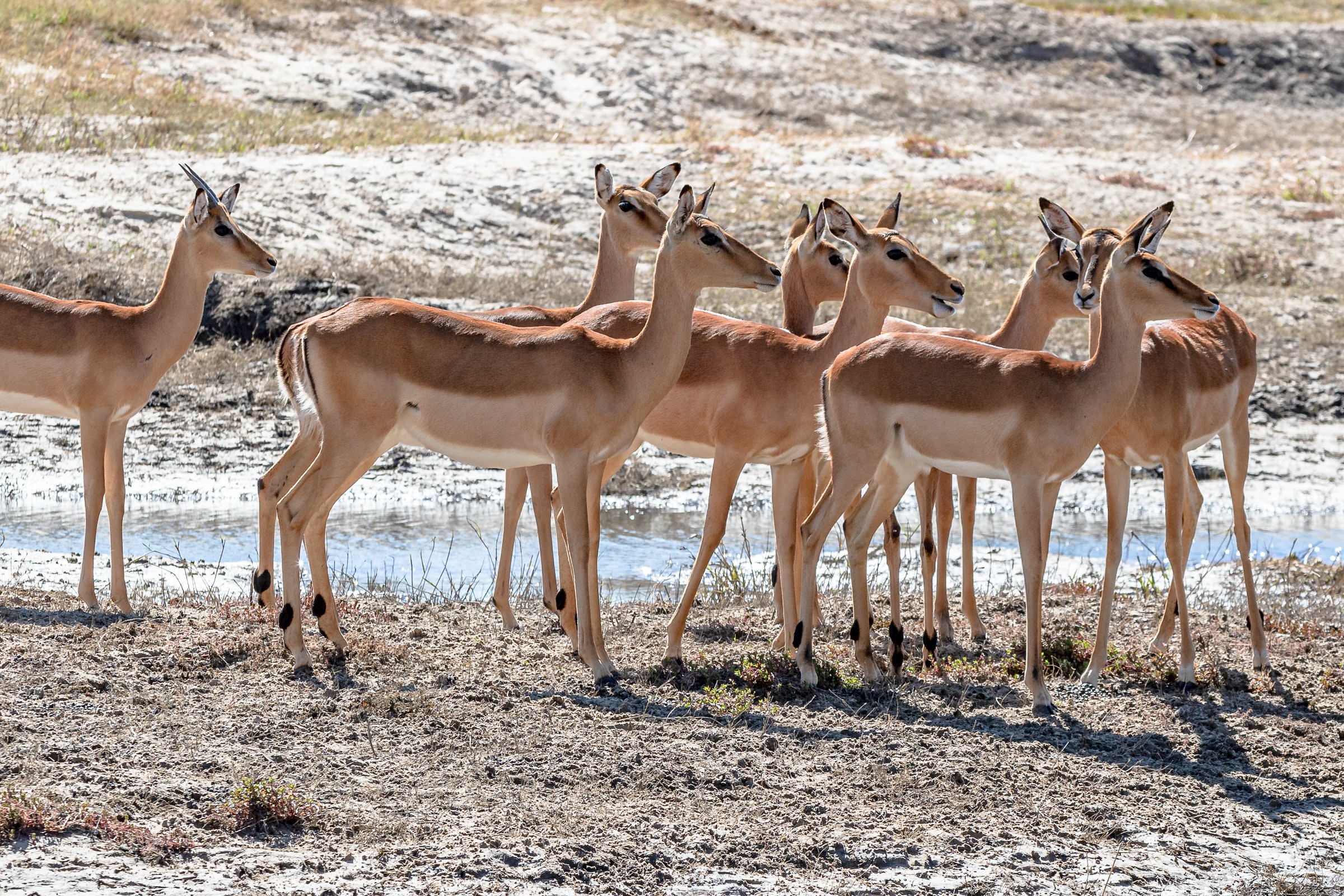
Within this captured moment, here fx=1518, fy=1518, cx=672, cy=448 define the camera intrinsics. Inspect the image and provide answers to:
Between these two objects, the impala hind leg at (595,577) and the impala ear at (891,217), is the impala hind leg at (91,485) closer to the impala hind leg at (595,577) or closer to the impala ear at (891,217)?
the impala hind leg at (595,577)

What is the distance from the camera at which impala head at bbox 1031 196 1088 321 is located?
371 inches

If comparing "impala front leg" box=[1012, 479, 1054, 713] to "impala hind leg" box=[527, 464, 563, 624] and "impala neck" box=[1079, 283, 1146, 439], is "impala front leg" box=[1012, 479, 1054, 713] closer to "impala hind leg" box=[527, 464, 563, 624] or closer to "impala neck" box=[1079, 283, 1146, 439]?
"impala neck" box=[1079, 283, 1146, 439]

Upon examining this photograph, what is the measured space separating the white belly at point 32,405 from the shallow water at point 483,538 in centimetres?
219

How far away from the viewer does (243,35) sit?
3131 cm

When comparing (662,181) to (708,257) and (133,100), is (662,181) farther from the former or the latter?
(133,100)

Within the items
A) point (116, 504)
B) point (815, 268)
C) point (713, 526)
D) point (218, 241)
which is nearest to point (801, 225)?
point (815, 268)

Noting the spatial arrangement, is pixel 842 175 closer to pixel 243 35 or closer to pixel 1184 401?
pixel 243 35

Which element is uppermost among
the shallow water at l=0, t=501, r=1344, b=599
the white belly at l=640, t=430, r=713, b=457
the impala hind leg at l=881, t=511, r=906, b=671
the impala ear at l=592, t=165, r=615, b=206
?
the impala ear at l=592, t=165, r=615, b=206

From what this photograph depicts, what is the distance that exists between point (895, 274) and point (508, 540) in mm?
3033

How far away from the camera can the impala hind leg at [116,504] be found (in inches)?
366

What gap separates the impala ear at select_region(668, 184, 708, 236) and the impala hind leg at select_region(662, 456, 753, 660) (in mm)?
1328

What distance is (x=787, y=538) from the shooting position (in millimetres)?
8891

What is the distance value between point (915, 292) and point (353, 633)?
399 centimetres

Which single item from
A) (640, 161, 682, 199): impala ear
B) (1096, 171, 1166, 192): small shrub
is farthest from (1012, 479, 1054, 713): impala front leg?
(1096, 171, 1166, 192): small shrub
